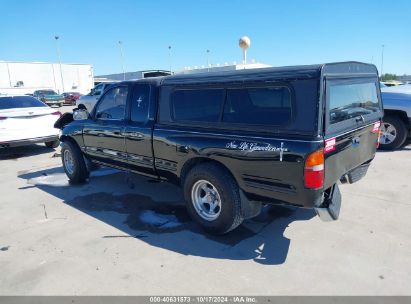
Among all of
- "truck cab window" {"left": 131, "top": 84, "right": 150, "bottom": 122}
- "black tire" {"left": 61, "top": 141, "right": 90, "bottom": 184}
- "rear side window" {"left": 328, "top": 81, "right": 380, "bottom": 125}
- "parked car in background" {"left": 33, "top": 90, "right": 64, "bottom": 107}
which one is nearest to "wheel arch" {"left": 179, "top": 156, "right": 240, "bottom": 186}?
"truck cab window" {"left": 131, "top": 84, "right": 150, "bottom": 122}

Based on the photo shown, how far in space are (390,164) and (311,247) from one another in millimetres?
4081

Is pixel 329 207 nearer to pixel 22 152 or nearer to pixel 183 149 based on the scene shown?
pixel 183 149

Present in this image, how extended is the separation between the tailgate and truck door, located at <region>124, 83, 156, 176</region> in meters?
2.37

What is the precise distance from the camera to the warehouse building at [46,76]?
50.1 m

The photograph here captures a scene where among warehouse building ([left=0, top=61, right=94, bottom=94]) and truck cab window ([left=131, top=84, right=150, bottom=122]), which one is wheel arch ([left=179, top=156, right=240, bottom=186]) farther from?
warehouse building ([left=0, top=61, right=94, bottom=94])

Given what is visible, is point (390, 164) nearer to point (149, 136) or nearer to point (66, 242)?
point (149, 136)

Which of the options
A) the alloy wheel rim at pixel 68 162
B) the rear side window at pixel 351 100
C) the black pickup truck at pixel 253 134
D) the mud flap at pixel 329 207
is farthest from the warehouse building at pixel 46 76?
the mud flap at pixel 329 207

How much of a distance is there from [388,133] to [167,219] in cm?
608

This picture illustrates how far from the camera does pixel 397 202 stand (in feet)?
15.3

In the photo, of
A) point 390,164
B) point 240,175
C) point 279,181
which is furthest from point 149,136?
A: point 390,164

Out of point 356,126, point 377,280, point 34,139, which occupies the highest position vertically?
point 356,126

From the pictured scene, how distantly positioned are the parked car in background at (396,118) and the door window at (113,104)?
5.94 metres

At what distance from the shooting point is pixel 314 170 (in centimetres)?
293

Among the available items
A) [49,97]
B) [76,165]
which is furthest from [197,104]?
[49,97]
